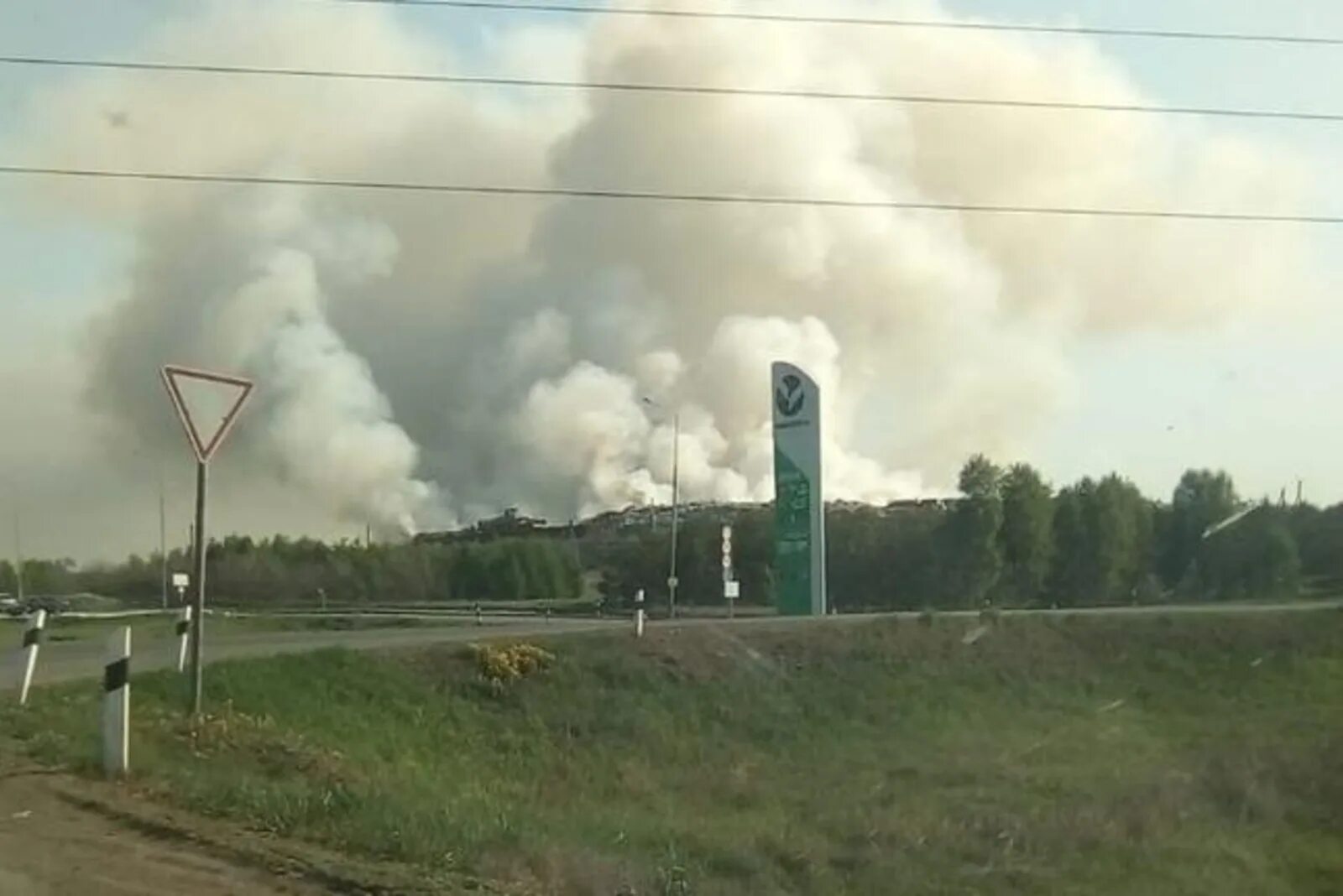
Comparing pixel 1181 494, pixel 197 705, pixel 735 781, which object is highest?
pixel 1181 494

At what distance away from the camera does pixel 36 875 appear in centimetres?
1088

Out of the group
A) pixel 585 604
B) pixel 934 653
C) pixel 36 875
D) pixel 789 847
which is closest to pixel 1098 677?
pixel 934 653

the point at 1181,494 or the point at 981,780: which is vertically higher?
the point at 1181,494

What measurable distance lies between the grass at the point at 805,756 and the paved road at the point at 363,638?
1371 mm

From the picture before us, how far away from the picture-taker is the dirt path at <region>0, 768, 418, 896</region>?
10.6 meters

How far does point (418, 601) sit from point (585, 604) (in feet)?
29.8

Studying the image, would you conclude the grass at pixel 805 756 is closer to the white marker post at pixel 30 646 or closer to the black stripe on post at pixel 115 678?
the white marker post at pixel 30 646

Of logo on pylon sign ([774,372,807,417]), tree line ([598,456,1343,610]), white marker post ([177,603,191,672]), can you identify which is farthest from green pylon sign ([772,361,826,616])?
white marker post ([177,603,191,672])

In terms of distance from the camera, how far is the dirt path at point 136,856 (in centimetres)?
1063

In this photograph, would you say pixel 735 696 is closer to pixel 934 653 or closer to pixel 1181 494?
pixel 934 653

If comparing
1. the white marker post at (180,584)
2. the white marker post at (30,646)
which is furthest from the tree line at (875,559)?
the white marker post at (30,646)

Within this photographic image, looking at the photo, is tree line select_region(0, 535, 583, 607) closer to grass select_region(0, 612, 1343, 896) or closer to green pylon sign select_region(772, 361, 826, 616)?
green pylon sign select_region(772, 361, 826, 616)

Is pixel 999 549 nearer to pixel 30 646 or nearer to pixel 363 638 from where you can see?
pixel 363 638

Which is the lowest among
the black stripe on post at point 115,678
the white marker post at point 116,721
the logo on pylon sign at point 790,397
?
the white marker post at point 116,721
